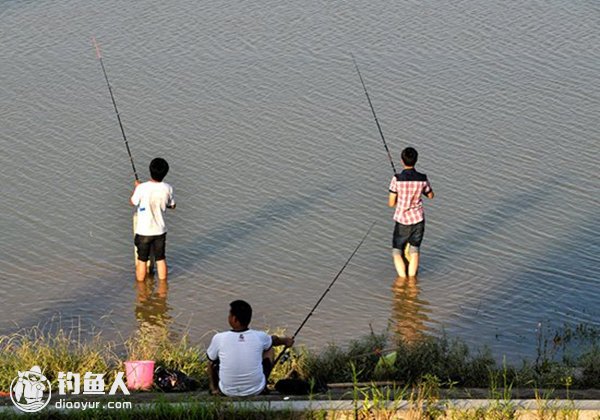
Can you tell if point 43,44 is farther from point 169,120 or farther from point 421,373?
point 421,373

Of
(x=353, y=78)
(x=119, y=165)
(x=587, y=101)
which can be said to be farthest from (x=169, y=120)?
(x=587, y=101)

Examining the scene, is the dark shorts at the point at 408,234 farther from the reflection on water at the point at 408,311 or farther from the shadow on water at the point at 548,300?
the shadow on water at the point at 548,300

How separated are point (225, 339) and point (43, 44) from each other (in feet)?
→ 36.8

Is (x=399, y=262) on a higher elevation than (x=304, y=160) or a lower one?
lower

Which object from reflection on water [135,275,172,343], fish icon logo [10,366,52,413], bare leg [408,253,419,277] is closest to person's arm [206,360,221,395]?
fish icon logo [10,366,52,413]

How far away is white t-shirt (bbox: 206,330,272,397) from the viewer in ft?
26.5

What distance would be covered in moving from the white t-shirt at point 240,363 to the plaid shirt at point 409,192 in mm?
3737

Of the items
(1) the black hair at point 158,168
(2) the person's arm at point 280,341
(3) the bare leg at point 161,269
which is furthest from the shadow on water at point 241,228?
(2) the person's arm at point 280,341

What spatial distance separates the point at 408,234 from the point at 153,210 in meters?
2.18

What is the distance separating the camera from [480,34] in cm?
1911

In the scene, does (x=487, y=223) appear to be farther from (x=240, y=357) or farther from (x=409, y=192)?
(x=240, y=357)

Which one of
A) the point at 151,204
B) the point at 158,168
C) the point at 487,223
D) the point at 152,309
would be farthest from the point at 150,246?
the point at 487,223

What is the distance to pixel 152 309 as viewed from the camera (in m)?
11.3

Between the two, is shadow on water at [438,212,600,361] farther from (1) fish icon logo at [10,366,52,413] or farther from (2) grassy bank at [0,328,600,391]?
(1) fish icon logo at [10,366,52,413]
